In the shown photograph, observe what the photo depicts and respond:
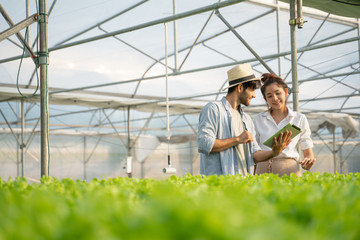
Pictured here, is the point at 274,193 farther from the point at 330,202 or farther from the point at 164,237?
the point at 164,237

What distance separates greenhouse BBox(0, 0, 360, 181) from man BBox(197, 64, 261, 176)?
11.5ft

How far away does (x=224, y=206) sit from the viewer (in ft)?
2.49

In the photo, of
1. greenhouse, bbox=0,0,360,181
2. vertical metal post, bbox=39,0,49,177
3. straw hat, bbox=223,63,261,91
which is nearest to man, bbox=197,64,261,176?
straw hat, bbox=223,63,261,91

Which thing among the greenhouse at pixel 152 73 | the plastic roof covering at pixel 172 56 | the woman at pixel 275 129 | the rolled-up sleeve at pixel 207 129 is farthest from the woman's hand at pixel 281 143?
the plastic roof covering at pixel 172 56

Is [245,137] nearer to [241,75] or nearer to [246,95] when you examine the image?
[246,95]

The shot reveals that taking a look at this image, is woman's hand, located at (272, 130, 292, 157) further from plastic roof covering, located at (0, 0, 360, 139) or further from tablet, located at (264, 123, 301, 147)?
plastic roof covering, located at (0, 0, 360, 139)

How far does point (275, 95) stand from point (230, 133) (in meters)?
0.45

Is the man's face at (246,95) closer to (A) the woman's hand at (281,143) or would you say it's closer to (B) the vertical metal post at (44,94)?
(A) the woman's hand at (281,143)

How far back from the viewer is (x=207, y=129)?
3.13 m

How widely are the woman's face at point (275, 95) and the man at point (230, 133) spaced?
0.35 ft

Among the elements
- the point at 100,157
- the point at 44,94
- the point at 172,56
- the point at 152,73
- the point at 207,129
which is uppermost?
the point at 172,56

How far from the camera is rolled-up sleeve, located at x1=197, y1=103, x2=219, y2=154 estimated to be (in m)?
3.07

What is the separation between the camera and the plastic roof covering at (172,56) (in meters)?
8.56

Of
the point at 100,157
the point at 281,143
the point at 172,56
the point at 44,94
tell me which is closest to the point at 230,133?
the point at 281,143
